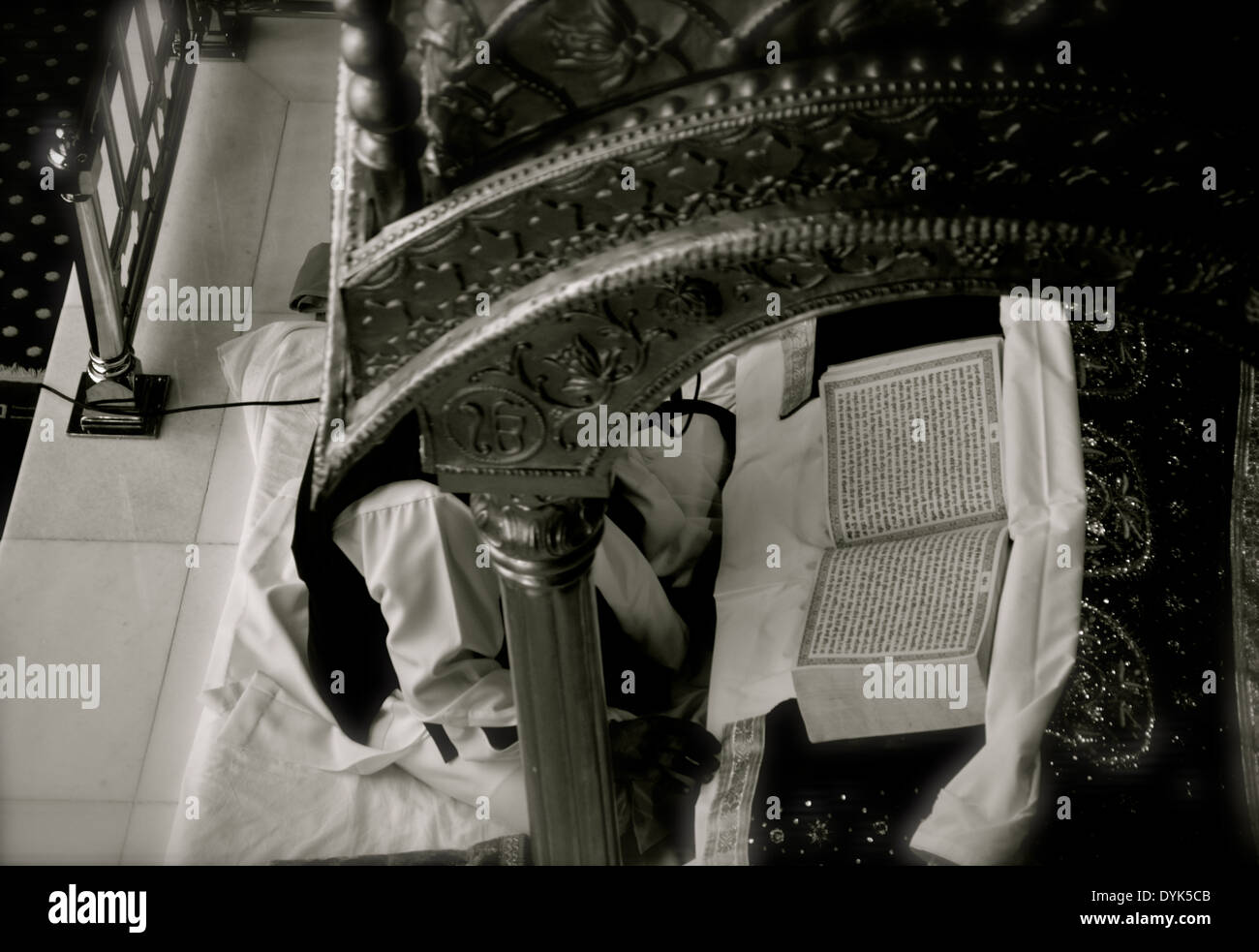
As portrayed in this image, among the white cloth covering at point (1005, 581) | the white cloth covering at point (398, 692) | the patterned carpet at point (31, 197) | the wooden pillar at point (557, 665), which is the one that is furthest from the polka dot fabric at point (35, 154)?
the wooden pillar at point (557, 665)

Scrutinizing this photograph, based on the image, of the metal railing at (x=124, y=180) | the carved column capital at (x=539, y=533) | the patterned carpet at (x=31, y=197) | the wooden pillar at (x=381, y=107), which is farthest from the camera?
the patterned carpet at (x=31, y=197)

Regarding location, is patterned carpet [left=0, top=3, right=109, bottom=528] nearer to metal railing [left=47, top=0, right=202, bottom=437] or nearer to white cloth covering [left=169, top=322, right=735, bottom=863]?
metal railing [left=47, top=0, right=202, bottom=437]

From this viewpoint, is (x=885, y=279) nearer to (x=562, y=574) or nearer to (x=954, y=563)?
(x=562, y=574)

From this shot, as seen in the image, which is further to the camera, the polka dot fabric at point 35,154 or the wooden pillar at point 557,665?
the polka dot fabric at point 35,154

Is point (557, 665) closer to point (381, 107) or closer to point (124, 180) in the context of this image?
point (381, 107)

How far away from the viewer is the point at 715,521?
159cm

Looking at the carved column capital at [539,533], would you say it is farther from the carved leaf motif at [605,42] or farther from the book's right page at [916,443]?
the book's right page at [916,443]


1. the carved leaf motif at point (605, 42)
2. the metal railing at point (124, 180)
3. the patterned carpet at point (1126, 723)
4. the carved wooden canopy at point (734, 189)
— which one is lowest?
the patterned carpet at point (1126, 723)

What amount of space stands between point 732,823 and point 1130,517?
20.4 inches

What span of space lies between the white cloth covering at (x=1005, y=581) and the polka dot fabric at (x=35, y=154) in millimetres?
1163

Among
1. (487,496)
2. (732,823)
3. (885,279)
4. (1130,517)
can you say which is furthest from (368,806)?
(885,279)

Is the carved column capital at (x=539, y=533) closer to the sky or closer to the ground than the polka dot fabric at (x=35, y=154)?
closer to the ground

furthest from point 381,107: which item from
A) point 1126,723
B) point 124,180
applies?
point 124,180

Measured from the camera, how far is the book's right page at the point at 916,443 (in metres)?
1.37
